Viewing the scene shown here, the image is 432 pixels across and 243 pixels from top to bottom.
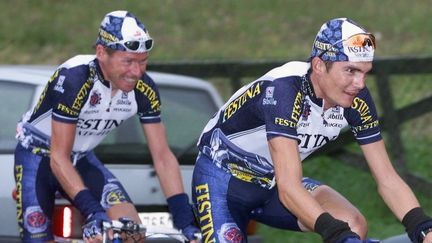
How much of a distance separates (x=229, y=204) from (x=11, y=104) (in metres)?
2.86

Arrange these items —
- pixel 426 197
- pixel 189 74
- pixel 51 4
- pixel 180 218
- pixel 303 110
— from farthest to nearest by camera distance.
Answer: pixel 51 4 → pixel 189 74 → pixel 426 197 → pixel 180 218 → pixel 303 110

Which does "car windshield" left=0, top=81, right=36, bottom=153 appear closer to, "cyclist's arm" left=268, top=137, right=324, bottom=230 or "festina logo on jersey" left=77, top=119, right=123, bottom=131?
"festina logo on jersey" left=77, top=119, right=123, bottom=131

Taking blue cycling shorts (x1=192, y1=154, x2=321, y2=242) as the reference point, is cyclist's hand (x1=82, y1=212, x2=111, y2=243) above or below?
below

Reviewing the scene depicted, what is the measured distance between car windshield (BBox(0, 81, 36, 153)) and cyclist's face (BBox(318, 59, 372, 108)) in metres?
3.14

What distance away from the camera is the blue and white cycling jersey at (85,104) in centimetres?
720

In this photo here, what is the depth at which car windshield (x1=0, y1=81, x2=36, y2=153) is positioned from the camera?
8.75 metres

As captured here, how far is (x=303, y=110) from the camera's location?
246 inches

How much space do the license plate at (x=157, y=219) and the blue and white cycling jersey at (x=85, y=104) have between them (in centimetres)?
75

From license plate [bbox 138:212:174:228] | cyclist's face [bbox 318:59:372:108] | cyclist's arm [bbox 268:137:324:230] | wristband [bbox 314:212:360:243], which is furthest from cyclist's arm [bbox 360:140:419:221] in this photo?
license plate [bbox 138:212:174:228]

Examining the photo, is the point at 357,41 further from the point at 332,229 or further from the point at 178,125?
the point at 178,125

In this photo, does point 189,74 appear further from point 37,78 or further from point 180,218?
point 180,218

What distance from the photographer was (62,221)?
775cm

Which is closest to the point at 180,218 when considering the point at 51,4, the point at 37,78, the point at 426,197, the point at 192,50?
the point at 37,78

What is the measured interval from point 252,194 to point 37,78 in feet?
8.68
